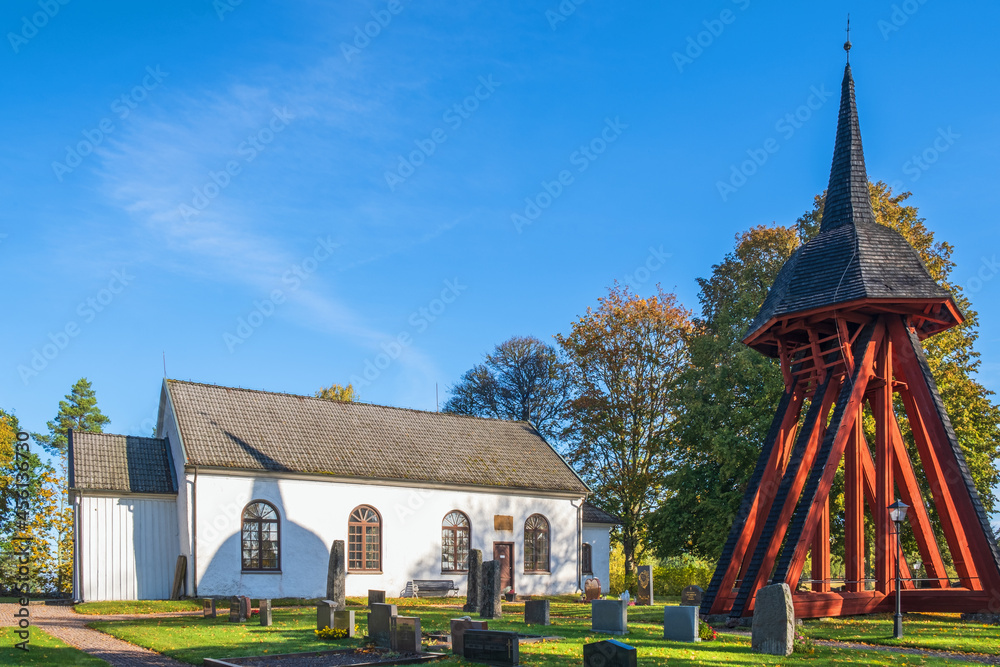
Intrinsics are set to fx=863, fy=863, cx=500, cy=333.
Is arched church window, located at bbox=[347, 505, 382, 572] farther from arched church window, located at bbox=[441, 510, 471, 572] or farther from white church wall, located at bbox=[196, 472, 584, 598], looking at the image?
arched church window, located at bbox=[441, 510, 471, 572]

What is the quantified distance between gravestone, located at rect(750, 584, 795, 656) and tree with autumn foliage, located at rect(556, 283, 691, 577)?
25216 millimetres

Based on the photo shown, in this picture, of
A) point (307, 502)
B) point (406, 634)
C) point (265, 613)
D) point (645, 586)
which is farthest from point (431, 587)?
point (406, 634)

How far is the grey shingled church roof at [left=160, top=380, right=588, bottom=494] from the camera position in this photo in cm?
2905

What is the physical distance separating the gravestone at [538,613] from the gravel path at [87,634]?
7.92 m

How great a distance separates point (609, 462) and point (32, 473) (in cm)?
2596

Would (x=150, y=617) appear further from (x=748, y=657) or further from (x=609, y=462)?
(x=609, y=462)

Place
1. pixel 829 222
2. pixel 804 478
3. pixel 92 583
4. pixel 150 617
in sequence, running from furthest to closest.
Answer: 1. pixel 92 583
2. pixel 150 617
3. pixel 829 222
4. pixel 804 478

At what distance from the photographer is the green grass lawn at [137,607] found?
24.0 m

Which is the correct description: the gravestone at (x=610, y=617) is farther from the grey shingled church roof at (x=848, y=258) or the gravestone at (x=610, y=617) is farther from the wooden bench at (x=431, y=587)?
the wooden bench at (x=431, y=587)

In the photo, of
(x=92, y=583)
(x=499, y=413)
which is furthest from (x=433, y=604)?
(x=499, y=413)

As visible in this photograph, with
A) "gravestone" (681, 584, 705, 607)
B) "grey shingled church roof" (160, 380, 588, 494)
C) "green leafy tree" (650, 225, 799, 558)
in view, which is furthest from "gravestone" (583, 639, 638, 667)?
"grey shingled church roof" (160, 380, 588, 494)

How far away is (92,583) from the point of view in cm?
2659

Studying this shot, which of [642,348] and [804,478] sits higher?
[642,348]

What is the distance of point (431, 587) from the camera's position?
3080 cm
